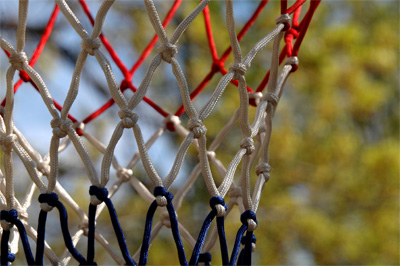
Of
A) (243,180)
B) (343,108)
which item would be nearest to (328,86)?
(343,108)

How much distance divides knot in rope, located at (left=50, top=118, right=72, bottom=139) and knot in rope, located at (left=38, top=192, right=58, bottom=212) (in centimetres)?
7

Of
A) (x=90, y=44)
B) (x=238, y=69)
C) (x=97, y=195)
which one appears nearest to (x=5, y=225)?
(x=97, y=195)

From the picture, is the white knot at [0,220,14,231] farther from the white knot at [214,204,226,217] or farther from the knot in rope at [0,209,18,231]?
the white knot at [214,204,226,217]

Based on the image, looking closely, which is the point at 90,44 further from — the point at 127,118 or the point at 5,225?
the point at 5,225

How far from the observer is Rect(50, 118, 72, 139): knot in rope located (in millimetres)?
698

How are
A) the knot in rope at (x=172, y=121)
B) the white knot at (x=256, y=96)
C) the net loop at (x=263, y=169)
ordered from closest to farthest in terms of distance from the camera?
1. the net loop at (x=263, y=169)
2. the white knot at (x=256, y=96)
3. the knot in rope at (x=172, y=121)

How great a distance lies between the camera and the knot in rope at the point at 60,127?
0.70 meters

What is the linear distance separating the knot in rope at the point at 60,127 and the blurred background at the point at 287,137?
4.52 ft

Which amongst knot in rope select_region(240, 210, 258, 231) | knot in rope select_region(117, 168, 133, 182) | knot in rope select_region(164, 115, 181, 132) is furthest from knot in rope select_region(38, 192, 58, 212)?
knot in rope select_region(164, 115, 181, 132)

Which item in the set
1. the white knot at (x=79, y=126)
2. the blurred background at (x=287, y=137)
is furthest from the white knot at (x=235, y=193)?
the blurred background at (x=287, y=137)

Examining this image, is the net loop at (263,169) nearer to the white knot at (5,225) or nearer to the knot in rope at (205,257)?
the knot in rope at (205,257)

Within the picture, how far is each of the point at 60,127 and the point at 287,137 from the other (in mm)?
1932

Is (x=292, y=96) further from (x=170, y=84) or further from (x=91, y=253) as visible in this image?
(x=91, y=253)

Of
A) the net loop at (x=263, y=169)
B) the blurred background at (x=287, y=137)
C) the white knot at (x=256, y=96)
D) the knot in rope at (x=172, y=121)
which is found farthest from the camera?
the blurred background at (x=287, y=137)
